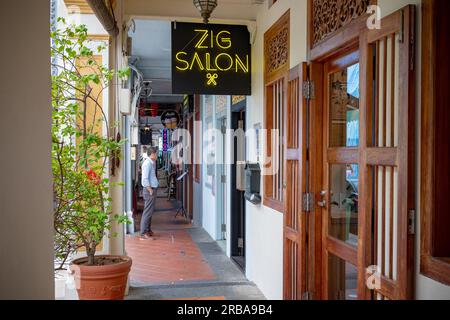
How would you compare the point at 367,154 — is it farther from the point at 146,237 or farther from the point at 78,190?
the point at 146,237

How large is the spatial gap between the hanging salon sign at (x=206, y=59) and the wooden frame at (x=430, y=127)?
108 inches

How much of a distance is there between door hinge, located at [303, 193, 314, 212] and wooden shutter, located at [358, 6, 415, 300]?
→ 834mm

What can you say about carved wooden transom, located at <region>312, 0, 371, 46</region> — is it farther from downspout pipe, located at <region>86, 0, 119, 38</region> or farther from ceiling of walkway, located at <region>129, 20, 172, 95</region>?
ceiling of walkway, located at <region>129, 20, 172, 95</region>

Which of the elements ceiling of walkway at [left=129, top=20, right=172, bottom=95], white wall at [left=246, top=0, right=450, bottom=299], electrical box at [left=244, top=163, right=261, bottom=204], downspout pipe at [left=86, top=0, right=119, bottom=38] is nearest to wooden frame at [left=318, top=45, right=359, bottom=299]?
white wall at [left=246, top=0, right=450, bottom=299]

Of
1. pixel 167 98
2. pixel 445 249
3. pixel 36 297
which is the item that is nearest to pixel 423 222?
pixel 445 249

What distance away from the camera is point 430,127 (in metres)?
1.77

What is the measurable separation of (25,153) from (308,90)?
2.31 m

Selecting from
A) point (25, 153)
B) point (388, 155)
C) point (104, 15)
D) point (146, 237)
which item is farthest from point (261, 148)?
point (146, 237)

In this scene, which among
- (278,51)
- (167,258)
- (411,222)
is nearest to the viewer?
(411,222)

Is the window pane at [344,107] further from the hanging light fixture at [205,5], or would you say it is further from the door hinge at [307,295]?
the hanging light fixture at [205,5]

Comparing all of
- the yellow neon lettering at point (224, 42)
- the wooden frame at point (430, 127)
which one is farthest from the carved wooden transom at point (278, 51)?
the wooden frame at point (430, 127)

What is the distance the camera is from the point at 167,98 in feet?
48.2

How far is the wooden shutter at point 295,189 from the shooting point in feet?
10.5
